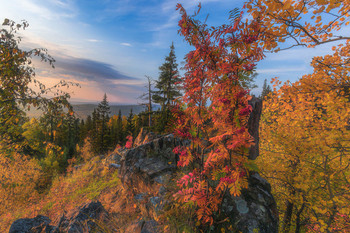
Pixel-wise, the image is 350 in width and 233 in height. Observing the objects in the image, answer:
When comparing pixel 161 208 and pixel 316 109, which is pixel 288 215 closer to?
pixel 316 109

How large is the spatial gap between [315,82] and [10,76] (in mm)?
8179

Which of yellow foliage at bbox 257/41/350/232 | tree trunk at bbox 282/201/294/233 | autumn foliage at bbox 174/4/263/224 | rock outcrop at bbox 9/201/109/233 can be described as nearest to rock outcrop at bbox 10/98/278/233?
rock outcrop at bbox 9/201/109/233

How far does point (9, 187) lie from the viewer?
10922mm

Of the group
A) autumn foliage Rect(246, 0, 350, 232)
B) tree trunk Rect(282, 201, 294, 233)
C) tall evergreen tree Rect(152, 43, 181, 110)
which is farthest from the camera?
tall evergreen tree Rect(152, 43, 181, 110)

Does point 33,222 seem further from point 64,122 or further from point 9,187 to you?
point 9,187

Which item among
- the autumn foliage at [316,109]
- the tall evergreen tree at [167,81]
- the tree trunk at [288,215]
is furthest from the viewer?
the tall evergreen tree at [167,81]

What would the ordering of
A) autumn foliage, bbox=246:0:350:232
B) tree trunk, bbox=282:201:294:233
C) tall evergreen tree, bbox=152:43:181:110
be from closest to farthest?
autumn foliage, bbox=246:0:350:232 → tree trunk, bbox=282:201:294:233 → tall evergreen tree, bbox=152:43:181:110

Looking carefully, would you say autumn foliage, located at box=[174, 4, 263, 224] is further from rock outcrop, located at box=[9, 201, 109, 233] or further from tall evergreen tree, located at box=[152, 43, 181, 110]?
tall evergreen tree, located at box=[152, 43, 181, 110]

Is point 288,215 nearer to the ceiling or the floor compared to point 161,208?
nearer to the floor

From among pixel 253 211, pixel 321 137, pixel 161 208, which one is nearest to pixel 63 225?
pixel 161 208

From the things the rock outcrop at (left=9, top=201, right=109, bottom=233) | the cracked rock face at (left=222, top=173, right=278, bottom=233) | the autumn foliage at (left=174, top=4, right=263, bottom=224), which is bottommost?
the rock outcrop at (left=9, top=201, right=109, bottom=233)

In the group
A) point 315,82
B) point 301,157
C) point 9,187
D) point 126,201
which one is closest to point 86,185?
point 126,201

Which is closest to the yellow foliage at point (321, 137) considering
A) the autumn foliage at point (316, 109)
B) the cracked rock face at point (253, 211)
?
the autumn foliage at point (316, 109)

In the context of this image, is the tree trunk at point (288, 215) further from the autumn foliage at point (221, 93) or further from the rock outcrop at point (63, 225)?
the rock outcrop at point (63, 225)
